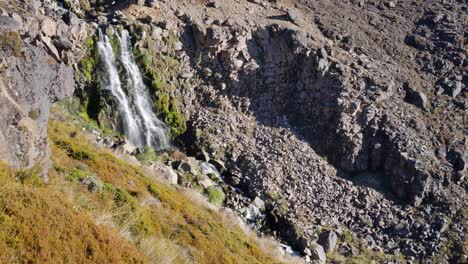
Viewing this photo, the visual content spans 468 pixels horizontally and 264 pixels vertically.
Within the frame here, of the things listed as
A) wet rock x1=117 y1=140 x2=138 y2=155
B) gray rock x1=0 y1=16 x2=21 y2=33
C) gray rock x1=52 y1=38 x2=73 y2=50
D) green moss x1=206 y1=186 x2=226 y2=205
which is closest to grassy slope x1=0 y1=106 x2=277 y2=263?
gray rock x1=0 y1=16 x2=21 y2=33

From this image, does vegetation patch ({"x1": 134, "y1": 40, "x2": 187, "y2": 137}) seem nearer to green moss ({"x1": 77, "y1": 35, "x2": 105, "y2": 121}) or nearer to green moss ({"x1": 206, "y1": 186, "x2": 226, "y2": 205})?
green moss ({"x1": 77, "y1": 35, "x2": 105, "y2": 121})

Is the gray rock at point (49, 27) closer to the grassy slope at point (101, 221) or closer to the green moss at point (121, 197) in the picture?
the grassy slope at point (101, 221)

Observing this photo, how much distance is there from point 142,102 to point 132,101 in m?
0.76

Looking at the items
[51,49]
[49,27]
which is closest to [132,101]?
[49,27]

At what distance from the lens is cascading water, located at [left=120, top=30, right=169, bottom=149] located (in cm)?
2602

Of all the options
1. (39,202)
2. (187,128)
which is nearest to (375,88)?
(187,128)

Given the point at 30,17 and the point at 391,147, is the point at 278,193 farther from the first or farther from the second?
the point at 30,17

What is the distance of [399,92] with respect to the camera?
31078 mm

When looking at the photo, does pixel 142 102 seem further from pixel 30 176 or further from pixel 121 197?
pixel 30 176

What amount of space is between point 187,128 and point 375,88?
12385mm

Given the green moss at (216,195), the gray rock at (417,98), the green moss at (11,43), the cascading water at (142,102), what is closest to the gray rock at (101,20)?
the cascading water at (142,102)

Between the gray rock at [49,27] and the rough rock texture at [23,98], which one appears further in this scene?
the gray rock at [49,27]

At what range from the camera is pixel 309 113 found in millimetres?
29719

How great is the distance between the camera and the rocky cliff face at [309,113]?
80.2 feet
